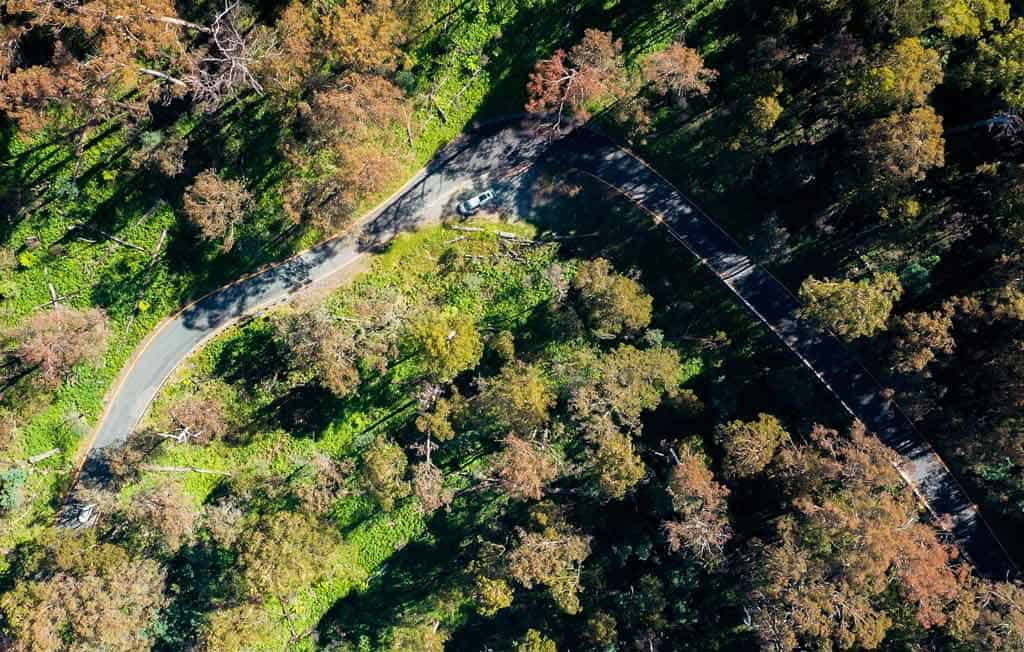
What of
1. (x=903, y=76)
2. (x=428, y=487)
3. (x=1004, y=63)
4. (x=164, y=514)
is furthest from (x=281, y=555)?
(x=1004, y=63)

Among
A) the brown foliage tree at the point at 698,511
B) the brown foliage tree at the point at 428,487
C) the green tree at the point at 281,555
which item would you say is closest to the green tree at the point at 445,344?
the brown foliage tree at the point at 428,487

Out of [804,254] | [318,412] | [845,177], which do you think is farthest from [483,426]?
[845,177]

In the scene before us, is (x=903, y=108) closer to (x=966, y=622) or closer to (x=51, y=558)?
(x=966, y=622)

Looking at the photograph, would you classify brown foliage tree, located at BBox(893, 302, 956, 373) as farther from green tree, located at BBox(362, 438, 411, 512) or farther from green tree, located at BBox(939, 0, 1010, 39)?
green tree, located at BBox(362, 438, 411, 512)

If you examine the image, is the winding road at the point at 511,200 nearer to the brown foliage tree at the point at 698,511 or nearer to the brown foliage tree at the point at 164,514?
the brown foliage tree at the point at 164,514

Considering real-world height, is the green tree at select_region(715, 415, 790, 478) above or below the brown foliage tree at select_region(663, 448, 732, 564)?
above

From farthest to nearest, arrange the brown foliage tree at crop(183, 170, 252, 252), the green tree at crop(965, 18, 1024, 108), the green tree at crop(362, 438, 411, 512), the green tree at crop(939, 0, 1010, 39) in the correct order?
the green tree at crop(362, 438, 411, 512), the brown foliage tree at crop(183, 170, 252, 252), the green tree at crop(939, 0, 1010, 39), the green tree at crop(965, 18, 1024, 108)

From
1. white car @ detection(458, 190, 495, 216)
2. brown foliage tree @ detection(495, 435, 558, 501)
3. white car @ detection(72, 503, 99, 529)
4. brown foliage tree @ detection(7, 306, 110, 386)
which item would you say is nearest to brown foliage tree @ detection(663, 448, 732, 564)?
brown foliage tree @ detection(495, 435, 558, 501)

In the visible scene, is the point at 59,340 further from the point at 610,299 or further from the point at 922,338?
the point at 922,338
